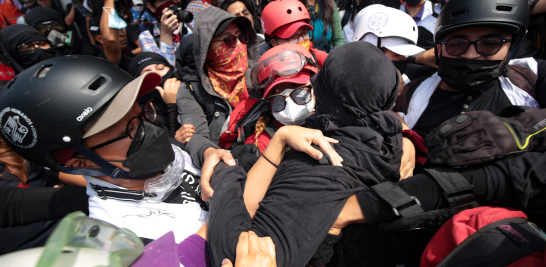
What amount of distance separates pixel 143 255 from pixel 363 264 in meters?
1.22

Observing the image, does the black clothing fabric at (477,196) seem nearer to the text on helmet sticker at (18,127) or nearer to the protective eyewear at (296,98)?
the protective eyewear at (296,98)

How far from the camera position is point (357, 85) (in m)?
1.45

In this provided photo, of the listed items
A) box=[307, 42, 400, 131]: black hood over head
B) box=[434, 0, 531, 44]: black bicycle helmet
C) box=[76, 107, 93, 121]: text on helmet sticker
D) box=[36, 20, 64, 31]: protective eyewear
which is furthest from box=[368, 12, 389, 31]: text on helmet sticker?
box=[36, 20, 64, 31]: protective eyewear

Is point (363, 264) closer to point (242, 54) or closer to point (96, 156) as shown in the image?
point (96, 156)

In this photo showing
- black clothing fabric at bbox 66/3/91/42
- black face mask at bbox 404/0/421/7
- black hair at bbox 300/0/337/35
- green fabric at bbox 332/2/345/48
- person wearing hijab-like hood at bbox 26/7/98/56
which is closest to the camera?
black face mask at bbox 404/0/421/7

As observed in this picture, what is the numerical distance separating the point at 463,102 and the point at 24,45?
→ 627 cm

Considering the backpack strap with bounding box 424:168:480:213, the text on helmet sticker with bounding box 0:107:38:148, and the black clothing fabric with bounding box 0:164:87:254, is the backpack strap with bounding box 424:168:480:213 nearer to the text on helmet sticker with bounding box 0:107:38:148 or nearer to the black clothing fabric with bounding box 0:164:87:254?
the text on helmet sticker with bounding box 0:107:38:148

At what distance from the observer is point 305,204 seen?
51.8 inches

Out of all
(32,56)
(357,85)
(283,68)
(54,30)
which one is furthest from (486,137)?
(54,30)

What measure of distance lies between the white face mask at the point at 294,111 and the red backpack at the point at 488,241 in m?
1.22

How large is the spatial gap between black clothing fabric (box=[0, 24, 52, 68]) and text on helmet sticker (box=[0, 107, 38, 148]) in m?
4.40

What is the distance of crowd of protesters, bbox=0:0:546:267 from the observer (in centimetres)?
121

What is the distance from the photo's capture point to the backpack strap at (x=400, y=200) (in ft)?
4.01

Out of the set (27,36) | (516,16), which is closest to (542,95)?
(516,16)
